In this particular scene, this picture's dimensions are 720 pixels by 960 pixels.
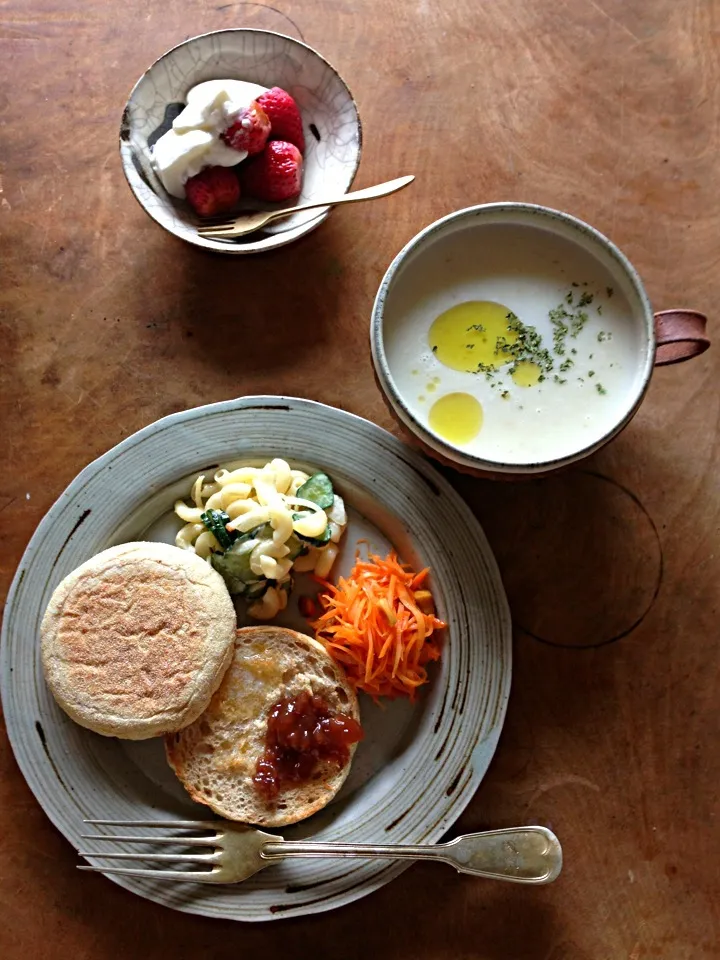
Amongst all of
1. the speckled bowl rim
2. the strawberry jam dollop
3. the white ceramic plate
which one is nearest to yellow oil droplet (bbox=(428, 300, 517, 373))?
the speckled bowl rim

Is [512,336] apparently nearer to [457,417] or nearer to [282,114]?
[457,417]

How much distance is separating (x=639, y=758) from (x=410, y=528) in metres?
Result: 0.86

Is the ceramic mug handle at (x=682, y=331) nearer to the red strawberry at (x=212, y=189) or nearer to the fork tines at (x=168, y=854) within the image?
the red strawberry at (x=212, y=189)

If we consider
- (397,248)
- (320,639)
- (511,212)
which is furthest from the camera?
(397,248)

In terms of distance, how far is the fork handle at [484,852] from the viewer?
6.61 ft

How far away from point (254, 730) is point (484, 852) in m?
0.63

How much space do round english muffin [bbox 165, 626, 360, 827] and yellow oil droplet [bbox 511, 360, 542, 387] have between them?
812 mm

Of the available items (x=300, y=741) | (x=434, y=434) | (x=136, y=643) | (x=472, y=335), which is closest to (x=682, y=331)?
(x=472, y=335)

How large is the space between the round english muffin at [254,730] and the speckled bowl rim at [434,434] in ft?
2.00

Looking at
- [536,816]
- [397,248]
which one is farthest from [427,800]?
[397,248]

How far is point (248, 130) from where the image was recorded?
2.03m

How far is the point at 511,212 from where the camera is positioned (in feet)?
6.51

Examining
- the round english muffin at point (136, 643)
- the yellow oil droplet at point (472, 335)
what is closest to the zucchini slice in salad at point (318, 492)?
the round english muffin at point (136, 643)

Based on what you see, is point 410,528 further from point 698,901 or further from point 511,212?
point 698,901
